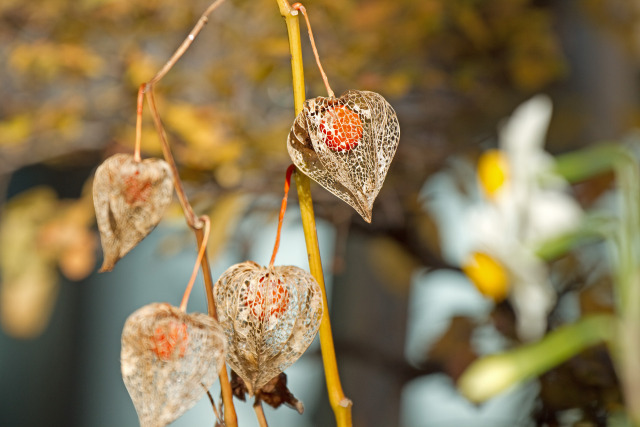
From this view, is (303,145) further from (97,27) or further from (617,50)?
(617,50)

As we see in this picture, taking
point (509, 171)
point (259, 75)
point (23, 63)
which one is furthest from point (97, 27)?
point (509, 171)

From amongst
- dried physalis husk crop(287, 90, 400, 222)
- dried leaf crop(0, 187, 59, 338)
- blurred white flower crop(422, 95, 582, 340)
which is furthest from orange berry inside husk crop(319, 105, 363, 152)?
dried leaf crop(0, 187, 59, 338)

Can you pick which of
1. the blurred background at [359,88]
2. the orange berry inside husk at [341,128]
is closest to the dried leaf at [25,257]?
the blurred background at [359,88]

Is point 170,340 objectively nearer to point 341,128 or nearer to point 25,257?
point 341,128

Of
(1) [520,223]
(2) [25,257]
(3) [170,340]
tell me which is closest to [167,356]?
(3) [170,340]

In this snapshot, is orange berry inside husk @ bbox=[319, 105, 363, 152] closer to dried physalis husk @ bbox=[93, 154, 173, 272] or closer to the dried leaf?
dried physalis husk @ bbox=[93, 154, 173, 272]

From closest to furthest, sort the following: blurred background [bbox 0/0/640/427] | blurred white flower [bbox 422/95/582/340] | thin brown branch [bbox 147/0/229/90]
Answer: thin brown branch [bbox 147/0/229/90] < blurred white flower [bbox 422/95/582/340] < blurred background [bbox 0/0/640/427]

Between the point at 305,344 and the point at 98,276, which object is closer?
the point at 305,344
